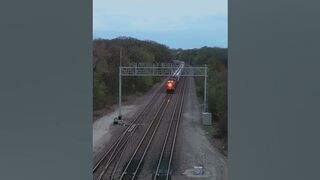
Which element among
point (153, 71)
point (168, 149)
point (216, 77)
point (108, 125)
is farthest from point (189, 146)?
point (216, 77)

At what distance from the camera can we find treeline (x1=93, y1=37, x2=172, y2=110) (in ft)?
51.5

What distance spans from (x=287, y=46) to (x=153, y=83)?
2319cm

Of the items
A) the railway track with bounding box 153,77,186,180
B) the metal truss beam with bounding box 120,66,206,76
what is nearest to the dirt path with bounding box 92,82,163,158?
the railway track with bounding box 153,77,186,180

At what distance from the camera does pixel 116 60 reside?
672 inches

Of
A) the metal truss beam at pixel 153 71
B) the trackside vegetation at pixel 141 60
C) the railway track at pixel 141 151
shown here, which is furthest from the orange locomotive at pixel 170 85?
the metal truss beam at pixel 153 71

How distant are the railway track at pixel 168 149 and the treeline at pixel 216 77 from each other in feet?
4.13

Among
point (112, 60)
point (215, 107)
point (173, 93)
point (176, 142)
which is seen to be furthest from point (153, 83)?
point (176, 142)

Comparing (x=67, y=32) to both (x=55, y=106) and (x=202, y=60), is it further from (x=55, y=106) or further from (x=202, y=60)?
(x=202, y=60)

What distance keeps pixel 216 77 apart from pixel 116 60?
159 inches

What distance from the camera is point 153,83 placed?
79.8 ft

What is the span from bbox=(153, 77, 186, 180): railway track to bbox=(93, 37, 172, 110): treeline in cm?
283

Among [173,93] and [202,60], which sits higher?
[202,60]

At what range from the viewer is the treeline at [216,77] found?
1210cm

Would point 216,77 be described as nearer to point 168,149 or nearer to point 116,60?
point 116,60
